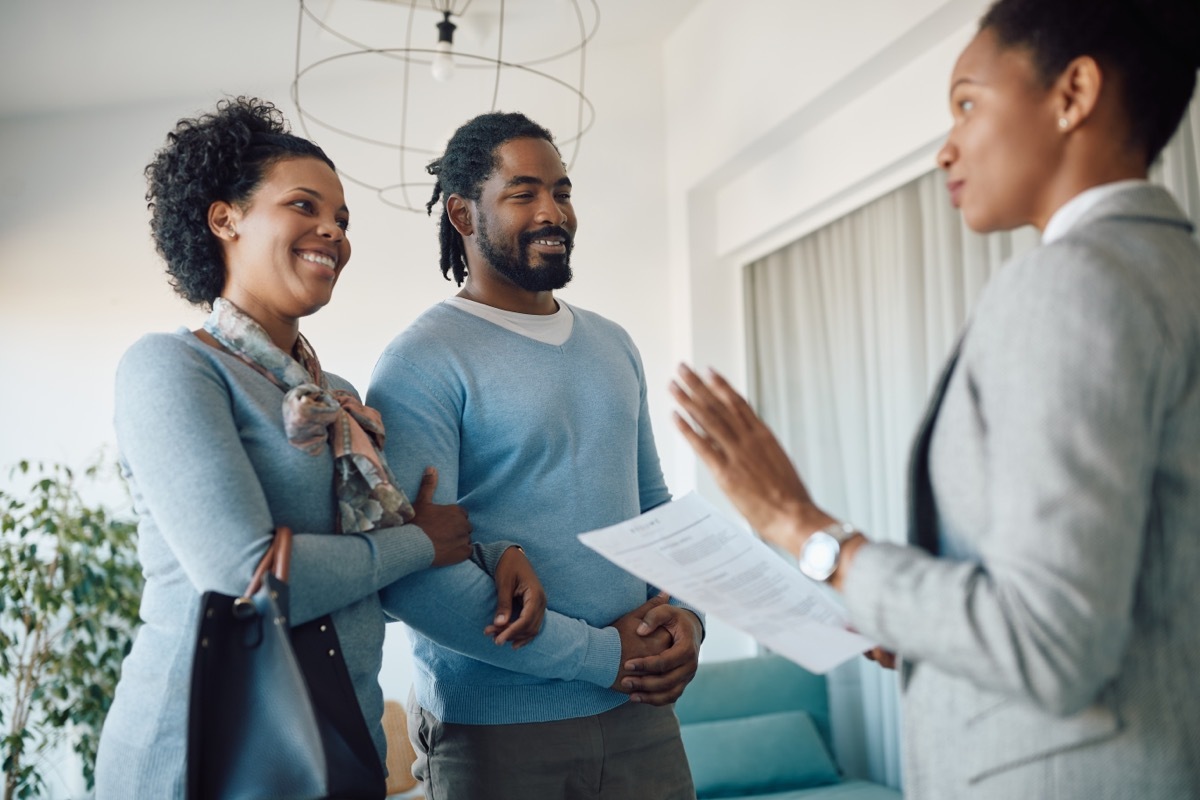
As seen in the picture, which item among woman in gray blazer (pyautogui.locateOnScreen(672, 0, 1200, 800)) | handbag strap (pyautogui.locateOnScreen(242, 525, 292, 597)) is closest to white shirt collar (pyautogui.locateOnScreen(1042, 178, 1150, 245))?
woman in gray blazer (pyautogui.locateOnScreen(672, 0, 1200, 800))

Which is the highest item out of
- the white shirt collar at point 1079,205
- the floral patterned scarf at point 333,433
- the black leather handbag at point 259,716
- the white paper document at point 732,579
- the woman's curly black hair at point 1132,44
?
the woman's curly black hair at point 1132,44

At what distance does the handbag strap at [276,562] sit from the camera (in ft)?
3.90

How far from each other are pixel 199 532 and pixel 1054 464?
0.92 meters

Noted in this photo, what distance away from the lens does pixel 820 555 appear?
0.97m

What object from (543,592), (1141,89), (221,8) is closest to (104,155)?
(221,8)

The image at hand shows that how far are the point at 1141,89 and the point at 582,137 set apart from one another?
413cm

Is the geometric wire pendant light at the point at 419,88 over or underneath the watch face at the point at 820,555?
over

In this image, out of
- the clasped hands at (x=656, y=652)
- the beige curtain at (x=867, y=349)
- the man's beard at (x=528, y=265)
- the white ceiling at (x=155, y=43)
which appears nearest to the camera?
the clasped hands at (x=656, y=652)

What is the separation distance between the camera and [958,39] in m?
3.15

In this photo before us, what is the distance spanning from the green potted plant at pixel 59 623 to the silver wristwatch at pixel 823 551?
3518mm

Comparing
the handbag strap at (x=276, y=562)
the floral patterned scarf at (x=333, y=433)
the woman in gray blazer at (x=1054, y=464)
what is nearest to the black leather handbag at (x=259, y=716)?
the handbag strap at (x=276, y=562)

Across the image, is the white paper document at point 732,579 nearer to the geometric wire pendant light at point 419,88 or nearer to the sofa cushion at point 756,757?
the sofa cushion at point 756,757

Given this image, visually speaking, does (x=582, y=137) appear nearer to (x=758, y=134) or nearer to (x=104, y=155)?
(x=758, y=134)

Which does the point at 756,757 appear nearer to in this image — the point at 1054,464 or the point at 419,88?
the point at 1054,464
